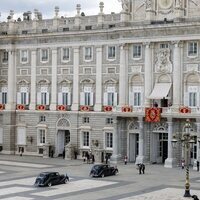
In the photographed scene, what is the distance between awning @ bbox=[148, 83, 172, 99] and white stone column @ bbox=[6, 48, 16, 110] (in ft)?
75.5

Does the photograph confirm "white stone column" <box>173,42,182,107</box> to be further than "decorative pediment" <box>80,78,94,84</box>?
No

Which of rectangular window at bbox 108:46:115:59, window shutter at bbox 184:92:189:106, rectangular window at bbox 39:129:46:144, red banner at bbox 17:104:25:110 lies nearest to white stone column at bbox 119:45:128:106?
rectangular window at bbox 108:46:115:59

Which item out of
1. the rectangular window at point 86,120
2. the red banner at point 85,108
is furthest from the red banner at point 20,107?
the rectangular window at point 86,120

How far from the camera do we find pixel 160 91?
7525 cm

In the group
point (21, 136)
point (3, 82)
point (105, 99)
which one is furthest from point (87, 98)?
point (3, 82)

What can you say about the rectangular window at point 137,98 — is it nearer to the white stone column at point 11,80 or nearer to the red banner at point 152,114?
the red banner at point 152,114

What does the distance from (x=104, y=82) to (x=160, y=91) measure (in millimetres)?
9051

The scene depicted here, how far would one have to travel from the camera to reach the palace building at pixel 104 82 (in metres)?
74.4

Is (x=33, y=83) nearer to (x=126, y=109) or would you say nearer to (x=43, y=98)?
(x=43, y=98)

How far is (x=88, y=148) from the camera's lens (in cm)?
8231

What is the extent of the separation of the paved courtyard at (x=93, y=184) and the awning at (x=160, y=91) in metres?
8.36

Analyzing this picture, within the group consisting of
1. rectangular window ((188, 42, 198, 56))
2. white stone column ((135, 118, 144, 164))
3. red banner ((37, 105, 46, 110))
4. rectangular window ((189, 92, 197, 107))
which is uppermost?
rectangular window ((188, 42, 198, 56))

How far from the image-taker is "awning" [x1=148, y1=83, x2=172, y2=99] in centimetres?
7469

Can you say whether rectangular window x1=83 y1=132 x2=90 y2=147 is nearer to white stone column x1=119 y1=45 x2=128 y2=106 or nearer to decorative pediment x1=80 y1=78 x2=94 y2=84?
decorative pediment x1=80 y1=78 x2=94 y2=84
